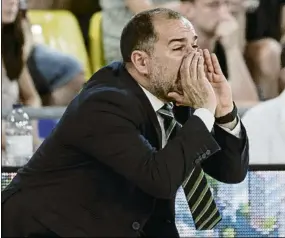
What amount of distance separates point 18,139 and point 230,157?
0.94 m

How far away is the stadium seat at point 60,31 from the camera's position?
294 centimetres

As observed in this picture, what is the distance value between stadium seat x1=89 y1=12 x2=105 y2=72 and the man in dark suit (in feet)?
4.07

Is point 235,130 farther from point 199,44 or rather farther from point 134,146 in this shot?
point 199,44

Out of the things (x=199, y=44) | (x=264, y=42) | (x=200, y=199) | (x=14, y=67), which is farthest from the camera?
(x=264, y=42)

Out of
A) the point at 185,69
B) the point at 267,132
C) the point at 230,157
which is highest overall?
the point at 185,69

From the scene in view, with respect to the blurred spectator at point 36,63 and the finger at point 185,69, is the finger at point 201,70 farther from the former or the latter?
the blurred spectator at point 36,63

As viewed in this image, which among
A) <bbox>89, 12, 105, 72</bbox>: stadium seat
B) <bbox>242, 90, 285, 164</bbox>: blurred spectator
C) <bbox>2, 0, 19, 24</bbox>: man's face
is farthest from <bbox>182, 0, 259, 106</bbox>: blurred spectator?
<bbox>2, 0, 19, 24</bbox>: man's face

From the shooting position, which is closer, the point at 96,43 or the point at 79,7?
the point at 96,43

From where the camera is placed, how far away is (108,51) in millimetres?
2854

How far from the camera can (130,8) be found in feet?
9.34

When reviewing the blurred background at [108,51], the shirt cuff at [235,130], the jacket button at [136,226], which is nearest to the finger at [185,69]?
the shirt cuff at [235,130]

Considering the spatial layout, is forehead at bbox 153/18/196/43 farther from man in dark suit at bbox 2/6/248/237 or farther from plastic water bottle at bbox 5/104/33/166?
plastic water bottle at bbox 5/104/33/166

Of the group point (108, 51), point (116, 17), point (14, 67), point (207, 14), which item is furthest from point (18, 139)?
point (207, 14)

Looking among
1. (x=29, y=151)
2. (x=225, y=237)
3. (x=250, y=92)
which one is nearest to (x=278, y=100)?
(x=250, y=92)
